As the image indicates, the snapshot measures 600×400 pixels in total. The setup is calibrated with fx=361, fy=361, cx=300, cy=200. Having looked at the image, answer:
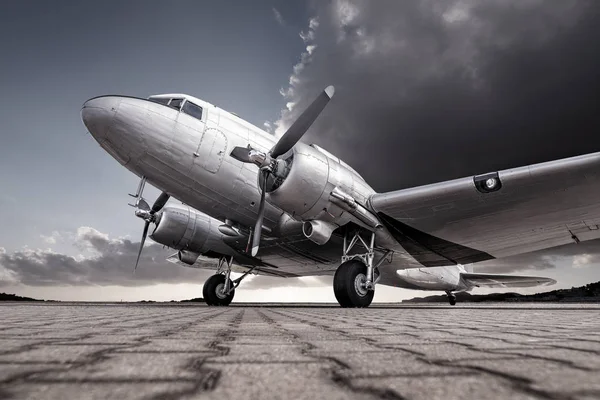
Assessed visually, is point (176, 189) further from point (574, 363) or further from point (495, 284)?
point (495, 284)

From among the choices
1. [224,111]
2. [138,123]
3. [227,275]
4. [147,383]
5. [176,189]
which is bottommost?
[147,383]

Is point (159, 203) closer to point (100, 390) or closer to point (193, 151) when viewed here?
point (193, 151)

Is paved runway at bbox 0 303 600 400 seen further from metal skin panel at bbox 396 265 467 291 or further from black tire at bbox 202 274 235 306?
metal skin panel at bbox 396 265 467 291

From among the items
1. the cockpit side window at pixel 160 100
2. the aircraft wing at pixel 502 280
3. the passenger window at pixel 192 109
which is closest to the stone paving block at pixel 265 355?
the passenger window at pixel 192 109

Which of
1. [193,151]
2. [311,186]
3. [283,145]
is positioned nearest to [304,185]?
[311,186]

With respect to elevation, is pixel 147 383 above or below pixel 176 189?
below

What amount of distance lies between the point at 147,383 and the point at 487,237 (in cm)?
1067

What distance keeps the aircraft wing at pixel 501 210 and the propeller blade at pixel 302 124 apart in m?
2.32

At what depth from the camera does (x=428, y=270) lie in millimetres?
17094

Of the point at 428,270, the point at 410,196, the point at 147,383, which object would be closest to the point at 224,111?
the point at 410,196

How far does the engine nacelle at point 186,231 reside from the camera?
12562 mm

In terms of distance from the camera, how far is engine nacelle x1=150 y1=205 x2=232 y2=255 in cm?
1256

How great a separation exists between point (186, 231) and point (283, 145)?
6394 mm

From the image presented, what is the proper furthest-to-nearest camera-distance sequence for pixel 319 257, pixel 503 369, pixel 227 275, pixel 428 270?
pixel 428 270
pixel 227 275
pixel 319 257
pixel 503 369
